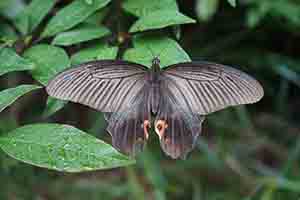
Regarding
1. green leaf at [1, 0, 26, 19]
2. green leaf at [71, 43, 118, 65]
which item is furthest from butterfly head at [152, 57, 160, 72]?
green leaf at [1, 0, 26, 19]

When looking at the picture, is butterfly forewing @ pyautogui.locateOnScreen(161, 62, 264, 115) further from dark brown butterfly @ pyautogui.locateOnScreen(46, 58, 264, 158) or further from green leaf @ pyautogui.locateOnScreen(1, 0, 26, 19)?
green leaf @ pyautogui.locateOnScreen(1, 0, 26, 19)

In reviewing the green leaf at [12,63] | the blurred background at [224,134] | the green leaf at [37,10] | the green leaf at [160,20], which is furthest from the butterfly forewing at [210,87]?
the blurred background at [224,134]

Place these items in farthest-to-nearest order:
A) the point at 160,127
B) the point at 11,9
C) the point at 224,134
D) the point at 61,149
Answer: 1. the point at 224,134
2. the point at 11,9
3. the point at 160,127
4. the point at 61,149

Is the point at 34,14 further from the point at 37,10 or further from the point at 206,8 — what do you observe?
the point at 206,8

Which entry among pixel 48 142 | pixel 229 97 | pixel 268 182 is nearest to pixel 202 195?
pixel 268 182

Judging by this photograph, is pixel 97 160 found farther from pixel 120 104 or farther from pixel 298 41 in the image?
pixel 298 41

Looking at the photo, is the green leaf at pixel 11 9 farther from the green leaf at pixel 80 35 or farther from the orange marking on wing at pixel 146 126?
the orange marking on wing at pixel 146 126

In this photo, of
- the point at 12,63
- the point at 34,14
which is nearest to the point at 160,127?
the point at 12,63
